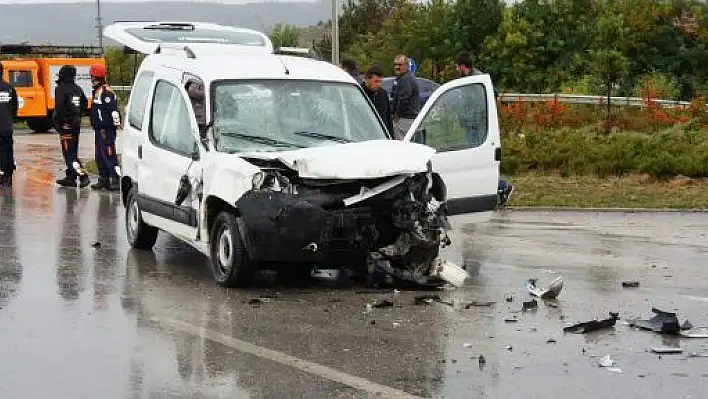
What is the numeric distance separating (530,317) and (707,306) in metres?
1.49

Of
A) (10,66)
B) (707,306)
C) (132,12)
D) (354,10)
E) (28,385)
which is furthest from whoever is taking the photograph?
(132,12)

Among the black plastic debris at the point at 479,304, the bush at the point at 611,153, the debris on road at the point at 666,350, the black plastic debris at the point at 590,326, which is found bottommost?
the bush at the point at 611,153

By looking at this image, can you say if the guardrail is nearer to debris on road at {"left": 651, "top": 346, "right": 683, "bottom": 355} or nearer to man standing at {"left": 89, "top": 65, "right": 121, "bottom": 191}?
man standing at {"left": 89, "top": 65, "right": 121, "bottom": 191}

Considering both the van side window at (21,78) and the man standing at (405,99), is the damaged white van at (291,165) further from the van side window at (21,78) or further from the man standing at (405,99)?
the van side window at (21,78)

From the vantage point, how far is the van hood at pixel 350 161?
32.2 feet

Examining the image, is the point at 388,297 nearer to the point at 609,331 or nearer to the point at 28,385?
the point at 609,331

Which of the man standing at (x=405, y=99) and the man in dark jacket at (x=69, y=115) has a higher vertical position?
the man standing at (x=405, y=99)

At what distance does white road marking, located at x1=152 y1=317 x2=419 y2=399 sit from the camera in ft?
23.2

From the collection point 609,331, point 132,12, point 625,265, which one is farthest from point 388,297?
point 132,12

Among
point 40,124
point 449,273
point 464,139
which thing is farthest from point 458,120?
point 40,124

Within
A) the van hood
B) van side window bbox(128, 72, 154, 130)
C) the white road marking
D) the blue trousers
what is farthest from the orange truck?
the white road marking

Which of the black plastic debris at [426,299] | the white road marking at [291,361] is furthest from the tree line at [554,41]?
the white road marking at [291,361]

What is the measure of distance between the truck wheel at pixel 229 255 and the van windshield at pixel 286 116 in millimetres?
661

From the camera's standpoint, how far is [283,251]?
32.5ft
